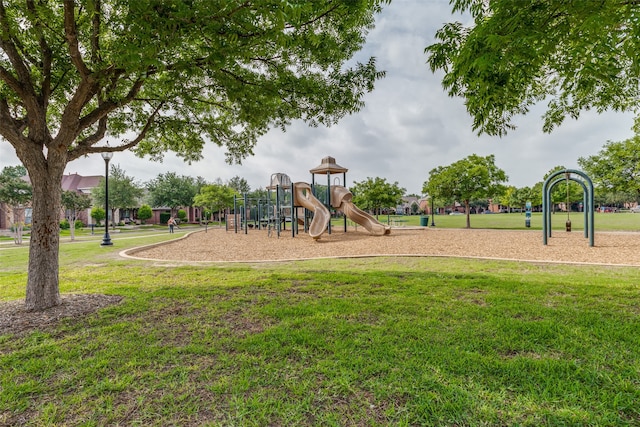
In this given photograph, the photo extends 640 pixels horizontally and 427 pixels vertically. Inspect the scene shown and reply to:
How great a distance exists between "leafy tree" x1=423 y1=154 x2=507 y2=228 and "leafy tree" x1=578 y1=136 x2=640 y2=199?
6448mm

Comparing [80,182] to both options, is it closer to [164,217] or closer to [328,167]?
[164,217]

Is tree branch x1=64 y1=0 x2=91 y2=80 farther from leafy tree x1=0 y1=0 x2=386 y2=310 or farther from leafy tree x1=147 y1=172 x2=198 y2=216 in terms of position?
leafy tree x1=147 y1=172 x2=198 y2=216

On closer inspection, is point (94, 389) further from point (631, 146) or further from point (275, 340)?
point (631, 146)

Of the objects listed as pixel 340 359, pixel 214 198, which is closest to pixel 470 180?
pixel 340 359

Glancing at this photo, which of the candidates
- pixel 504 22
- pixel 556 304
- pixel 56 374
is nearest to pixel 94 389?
pixel 56 374

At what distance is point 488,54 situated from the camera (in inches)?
122

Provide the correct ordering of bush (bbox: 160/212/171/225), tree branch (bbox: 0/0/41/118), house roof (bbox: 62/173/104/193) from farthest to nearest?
house roof (bbox: 62/173/104/193), bush (bbox: 160/212/171/225), tree branch (bbox: 0/0/41/118)

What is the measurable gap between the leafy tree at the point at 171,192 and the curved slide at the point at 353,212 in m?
36.8

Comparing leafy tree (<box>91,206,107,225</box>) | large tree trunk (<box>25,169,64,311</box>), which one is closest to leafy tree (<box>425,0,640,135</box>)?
large tree trunk (<box>25,169,64,311</box>)

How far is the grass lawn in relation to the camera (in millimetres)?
2330

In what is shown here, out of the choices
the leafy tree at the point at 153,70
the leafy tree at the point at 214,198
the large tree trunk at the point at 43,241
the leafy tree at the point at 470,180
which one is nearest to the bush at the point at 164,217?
the leafy tree at the point at 214,198

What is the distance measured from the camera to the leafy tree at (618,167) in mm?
18297

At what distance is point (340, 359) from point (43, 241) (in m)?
4.69

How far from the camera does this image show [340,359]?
3062 millimetres
